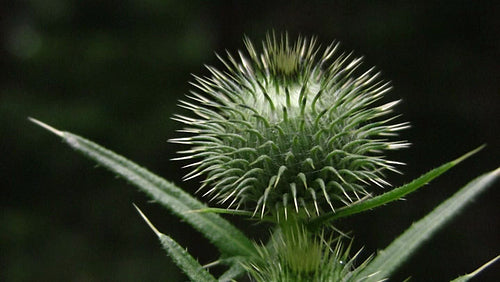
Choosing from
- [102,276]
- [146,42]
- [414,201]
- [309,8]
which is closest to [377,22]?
[309,8]

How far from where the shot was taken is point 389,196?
9.62ft

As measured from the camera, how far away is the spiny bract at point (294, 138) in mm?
3211

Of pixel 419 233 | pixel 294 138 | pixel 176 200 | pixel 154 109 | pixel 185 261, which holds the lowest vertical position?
pixel 419 233

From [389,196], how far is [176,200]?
108 centimetres

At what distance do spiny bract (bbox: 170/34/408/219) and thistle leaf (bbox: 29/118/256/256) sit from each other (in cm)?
16

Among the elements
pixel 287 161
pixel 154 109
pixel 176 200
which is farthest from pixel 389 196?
pixel 154 109

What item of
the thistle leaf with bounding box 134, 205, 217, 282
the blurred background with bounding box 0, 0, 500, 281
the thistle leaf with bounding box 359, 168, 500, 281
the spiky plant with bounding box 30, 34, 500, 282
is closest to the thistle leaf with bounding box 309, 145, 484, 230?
the spiky plant with bounding box 30, 34, 500, 282

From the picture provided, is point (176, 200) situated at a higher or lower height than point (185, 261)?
higher

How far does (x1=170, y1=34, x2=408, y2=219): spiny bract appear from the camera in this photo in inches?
126

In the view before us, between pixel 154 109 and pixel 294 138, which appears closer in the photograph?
pixel 294 138

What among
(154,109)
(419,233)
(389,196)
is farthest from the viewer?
(154,109)

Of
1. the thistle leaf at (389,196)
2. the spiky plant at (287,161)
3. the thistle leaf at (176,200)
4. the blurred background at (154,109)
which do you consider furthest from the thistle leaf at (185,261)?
the blurred background at (154,109)

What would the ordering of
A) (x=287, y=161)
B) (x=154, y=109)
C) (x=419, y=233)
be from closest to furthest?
(x=287, y=161) → (x=419, y=233) → (x=154, y=109)

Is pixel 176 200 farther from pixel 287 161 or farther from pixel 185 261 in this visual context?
pixel 287 161
